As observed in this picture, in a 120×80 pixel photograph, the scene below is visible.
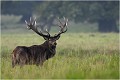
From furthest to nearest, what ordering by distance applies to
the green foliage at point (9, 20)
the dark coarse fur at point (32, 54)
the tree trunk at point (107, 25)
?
the green foliage at point (9, 20), the tree trunk at point (107, 25), the dark coarse fur at point (32, 54)

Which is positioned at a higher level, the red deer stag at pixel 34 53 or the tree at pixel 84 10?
the tree at pixel 84 10

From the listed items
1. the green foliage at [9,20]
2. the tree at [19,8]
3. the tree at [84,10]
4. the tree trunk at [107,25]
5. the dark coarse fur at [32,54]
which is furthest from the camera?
the green foliage at [9,20]

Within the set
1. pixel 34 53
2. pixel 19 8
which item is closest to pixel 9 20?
pixel 19 8

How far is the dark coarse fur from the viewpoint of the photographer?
38.4 feet

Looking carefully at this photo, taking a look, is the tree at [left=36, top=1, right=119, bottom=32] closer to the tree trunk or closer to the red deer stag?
the tree trunk

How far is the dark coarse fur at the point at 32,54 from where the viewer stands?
1170 centimetres

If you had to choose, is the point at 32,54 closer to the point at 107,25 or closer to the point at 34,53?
the point at 34,53

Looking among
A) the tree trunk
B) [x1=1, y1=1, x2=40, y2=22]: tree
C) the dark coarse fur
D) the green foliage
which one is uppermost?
[x1=1, y1=1, x2=40, y2=22]: tree

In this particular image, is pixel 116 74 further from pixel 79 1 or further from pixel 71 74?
pixel 79 1

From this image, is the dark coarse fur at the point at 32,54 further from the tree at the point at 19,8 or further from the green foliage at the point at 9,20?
the green foliage at the point at 9,20

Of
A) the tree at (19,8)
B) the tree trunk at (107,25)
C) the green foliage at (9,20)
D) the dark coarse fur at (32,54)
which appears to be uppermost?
the tree at (19,8)

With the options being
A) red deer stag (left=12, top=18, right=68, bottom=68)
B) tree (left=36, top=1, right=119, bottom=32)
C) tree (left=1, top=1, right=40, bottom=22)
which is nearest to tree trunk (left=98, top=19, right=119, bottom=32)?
tree (left=36, top=1, right=119, bottom=32)

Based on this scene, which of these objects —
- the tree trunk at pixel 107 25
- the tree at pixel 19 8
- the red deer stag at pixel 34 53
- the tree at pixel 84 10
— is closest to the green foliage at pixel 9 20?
the tree at pixel 19 8

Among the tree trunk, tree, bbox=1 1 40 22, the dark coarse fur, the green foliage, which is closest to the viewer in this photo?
the dark coarse fur
